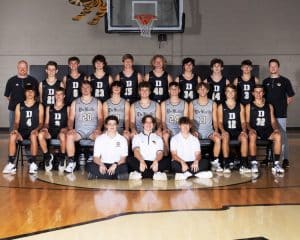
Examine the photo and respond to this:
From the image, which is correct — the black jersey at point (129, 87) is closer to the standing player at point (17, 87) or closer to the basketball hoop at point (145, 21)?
the standing player at point (17, 87)

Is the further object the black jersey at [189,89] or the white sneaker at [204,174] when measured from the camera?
the black jersey at [189,89]

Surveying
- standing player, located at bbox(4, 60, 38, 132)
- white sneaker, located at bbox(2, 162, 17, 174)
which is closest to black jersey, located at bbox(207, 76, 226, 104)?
standing player, located at bbox(4, 60, 38, 132)

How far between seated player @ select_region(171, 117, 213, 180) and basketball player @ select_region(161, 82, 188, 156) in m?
0.51

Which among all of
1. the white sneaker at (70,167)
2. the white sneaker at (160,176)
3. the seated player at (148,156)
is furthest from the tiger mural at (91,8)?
the white sneaker at (160,176)

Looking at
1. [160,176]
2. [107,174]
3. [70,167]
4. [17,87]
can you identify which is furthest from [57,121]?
[160,176]

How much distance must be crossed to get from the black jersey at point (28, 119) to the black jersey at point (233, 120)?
299cm

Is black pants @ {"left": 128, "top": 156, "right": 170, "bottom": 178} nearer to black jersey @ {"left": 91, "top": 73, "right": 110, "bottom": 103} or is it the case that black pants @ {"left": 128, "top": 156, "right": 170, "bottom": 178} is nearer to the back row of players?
the back row of players

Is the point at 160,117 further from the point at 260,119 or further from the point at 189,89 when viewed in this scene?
the point at 260,119

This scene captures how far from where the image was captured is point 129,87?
27.2ft

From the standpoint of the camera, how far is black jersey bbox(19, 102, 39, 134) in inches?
308

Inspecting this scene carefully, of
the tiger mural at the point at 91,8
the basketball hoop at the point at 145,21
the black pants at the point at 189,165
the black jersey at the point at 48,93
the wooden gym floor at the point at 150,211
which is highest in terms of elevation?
the tiger mural at the point at 91,8

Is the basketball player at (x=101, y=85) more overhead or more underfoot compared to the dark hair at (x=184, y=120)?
more overhead

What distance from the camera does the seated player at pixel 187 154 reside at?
7129 millimetres

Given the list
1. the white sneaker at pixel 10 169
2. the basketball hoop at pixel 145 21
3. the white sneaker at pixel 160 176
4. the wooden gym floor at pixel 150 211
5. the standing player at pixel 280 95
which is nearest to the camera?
the wooden gym floor at pixel 150 211
